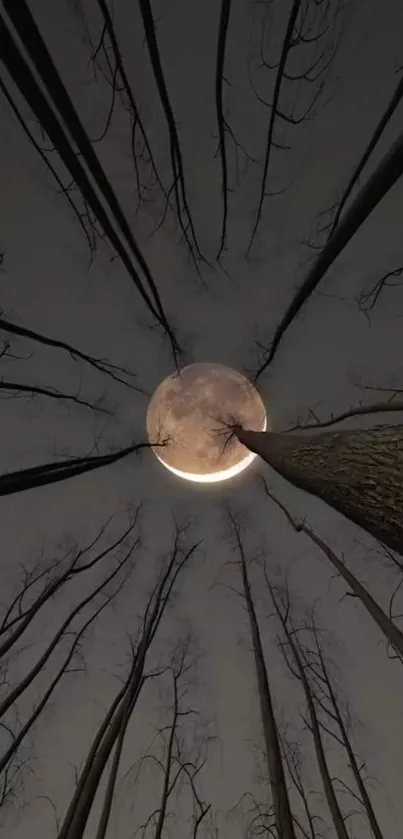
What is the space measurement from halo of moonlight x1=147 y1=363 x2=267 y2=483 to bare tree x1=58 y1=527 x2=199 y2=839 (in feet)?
5.29

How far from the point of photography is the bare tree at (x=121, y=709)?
378 centimetres

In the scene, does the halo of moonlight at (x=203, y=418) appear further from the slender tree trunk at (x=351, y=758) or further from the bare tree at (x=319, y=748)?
the slender tree trunk at (x=351, y=758)

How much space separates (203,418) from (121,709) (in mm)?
3525

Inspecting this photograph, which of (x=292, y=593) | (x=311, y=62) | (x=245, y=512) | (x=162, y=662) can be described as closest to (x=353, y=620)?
(x=292, y=593)

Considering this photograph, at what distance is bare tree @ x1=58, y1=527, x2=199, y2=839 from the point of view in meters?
3.78

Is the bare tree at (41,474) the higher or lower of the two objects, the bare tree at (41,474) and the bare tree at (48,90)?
the lower

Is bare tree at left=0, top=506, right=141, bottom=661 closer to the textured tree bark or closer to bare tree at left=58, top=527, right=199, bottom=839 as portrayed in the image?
bare tree at left=58, top=527, right=199, bottom=839

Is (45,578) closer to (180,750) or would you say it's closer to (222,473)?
(222,473)

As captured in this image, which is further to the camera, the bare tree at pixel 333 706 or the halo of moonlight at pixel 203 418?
the halo of moonlight at pixel 203 418

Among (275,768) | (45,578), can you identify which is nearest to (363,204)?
(275,768)

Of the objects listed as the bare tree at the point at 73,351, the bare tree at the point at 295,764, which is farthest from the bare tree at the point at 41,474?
the bare tree at the point at 295,764

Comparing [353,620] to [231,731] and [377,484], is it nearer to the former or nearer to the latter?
Result: [231,731]

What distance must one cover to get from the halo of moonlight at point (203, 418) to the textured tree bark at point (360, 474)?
2.84 m

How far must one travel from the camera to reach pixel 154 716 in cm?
844
